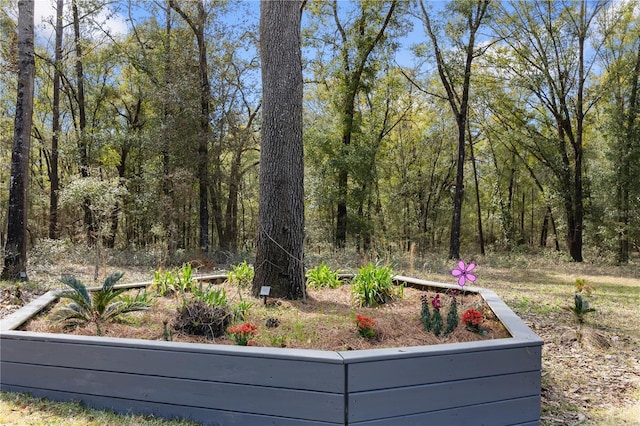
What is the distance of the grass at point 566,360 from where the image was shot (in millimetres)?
2176

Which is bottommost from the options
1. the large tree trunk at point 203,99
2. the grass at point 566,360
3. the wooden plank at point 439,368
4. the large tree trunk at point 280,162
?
the grass at point 566,360

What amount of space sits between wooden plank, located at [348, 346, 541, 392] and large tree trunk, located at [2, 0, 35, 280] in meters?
5.61

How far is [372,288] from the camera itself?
12.1 ft

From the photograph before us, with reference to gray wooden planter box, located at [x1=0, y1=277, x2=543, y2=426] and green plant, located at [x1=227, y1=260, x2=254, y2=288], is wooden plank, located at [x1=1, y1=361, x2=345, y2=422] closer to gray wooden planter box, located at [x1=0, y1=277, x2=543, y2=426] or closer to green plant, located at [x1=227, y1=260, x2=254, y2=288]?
gray wooden planter box, located at [x1=0, y1=277, x2=543, y2=426]

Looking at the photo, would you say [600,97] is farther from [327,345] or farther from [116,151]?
[116,151]

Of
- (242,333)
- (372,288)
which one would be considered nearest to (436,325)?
(372,288)

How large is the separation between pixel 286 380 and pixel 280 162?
217 centimetres

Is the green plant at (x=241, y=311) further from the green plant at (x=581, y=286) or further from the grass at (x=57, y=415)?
the green plant at (x=581, y=286)

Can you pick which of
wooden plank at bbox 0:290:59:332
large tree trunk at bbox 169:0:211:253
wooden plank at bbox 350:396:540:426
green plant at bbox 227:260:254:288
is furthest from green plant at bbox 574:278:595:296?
large tree trunk at bbox 169:0:211:253

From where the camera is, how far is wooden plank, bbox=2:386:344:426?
194 centimetres

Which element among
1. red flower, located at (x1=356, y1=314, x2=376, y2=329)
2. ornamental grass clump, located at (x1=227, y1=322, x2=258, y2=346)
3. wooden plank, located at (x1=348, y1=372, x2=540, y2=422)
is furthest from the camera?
red flower, located at (x1=356, y1=314, x2=376, y2=329)

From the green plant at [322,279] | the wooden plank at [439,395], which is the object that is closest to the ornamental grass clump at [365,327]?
the wooden plank at [439,395]

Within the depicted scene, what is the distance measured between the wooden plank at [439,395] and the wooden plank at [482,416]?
21 millimetres

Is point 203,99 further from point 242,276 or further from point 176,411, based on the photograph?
point 176,411
